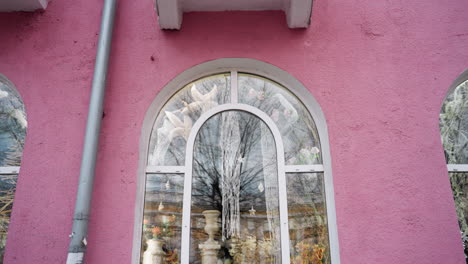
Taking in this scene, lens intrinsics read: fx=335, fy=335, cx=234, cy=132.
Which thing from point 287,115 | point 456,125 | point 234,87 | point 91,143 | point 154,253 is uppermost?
point 234,87

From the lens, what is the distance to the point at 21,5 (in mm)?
3406

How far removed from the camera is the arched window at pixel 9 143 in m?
3.15

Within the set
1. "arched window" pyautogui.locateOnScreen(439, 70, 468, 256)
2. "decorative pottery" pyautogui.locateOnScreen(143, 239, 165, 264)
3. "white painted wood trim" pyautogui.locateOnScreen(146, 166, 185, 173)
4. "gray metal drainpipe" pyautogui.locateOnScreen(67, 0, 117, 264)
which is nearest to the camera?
"gray metal drainpipe" pyautogui.locateOnScreen(67, 0, 117, 264)

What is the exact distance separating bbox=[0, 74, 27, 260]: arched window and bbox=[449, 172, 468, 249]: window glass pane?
4.11 m

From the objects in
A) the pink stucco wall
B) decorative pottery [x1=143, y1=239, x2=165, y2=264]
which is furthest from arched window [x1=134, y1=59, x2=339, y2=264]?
the pink stucco wall

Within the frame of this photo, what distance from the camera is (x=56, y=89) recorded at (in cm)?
319

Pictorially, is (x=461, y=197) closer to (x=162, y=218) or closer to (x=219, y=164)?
(x=219, y=164)

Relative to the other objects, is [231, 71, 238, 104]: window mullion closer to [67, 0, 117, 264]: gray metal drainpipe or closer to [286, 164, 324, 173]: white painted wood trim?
[286, 164, 324, 173]: white painted wood trim

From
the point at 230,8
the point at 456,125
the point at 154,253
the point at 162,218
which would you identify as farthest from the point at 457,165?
the point at 154,253

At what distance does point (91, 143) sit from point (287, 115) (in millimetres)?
1863

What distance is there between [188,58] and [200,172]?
3.67 feet

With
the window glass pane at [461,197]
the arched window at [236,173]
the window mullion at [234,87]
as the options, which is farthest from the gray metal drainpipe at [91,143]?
the window glass pane at [461,197]

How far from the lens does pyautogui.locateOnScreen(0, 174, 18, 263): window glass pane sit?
10.2 ft

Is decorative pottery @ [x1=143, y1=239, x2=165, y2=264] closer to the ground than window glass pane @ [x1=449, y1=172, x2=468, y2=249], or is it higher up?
closer to the ground
